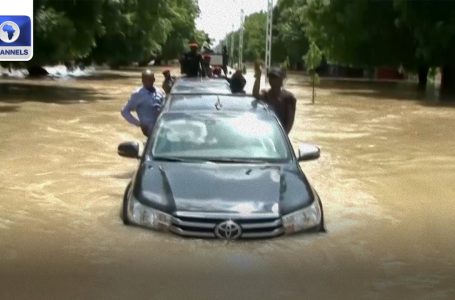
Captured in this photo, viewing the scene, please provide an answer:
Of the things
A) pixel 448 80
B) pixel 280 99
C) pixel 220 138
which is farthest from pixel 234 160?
pixel 448 80

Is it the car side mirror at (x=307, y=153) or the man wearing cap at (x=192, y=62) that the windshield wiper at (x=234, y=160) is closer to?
the car side mirror at (x=307, y=153)

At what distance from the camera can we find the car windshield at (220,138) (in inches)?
298

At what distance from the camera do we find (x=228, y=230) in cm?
636

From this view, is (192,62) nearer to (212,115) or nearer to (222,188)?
(212,115)

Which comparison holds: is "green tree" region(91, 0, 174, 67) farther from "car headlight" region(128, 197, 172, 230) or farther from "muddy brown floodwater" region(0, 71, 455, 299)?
"car headlight" region(128, 197, 172, 230)

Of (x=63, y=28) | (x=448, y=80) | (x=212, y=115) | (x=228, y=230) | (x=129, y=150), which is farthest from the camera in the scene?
(x=448, y=80)

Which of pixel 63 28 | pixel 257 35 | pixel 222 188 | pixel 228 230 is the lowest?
pixel 228 230

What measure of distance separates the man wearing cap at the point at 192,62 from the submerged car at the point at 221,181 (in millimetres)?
11020

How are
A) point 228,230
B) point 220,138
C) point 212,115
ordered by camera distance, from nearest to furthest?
point 228,230 → point 220,138 → point 212,115

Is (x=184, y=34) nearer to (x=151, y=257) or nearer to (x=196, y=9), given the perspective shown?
(x=196, y=9)

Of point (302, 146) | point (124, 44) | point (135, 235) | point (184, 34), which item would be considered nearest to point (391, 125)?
point (302, 146)

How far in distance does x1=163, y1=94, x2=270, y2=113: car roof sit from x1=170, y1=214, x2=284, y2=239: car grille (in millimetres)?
2235

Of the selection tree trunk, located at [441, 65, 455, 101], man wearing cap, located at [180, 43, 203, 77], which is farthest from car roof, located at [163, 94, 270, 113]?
tree trunk, located at [441, 65, 455, 101]

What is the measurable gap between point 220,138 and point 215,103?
3.11 feet
